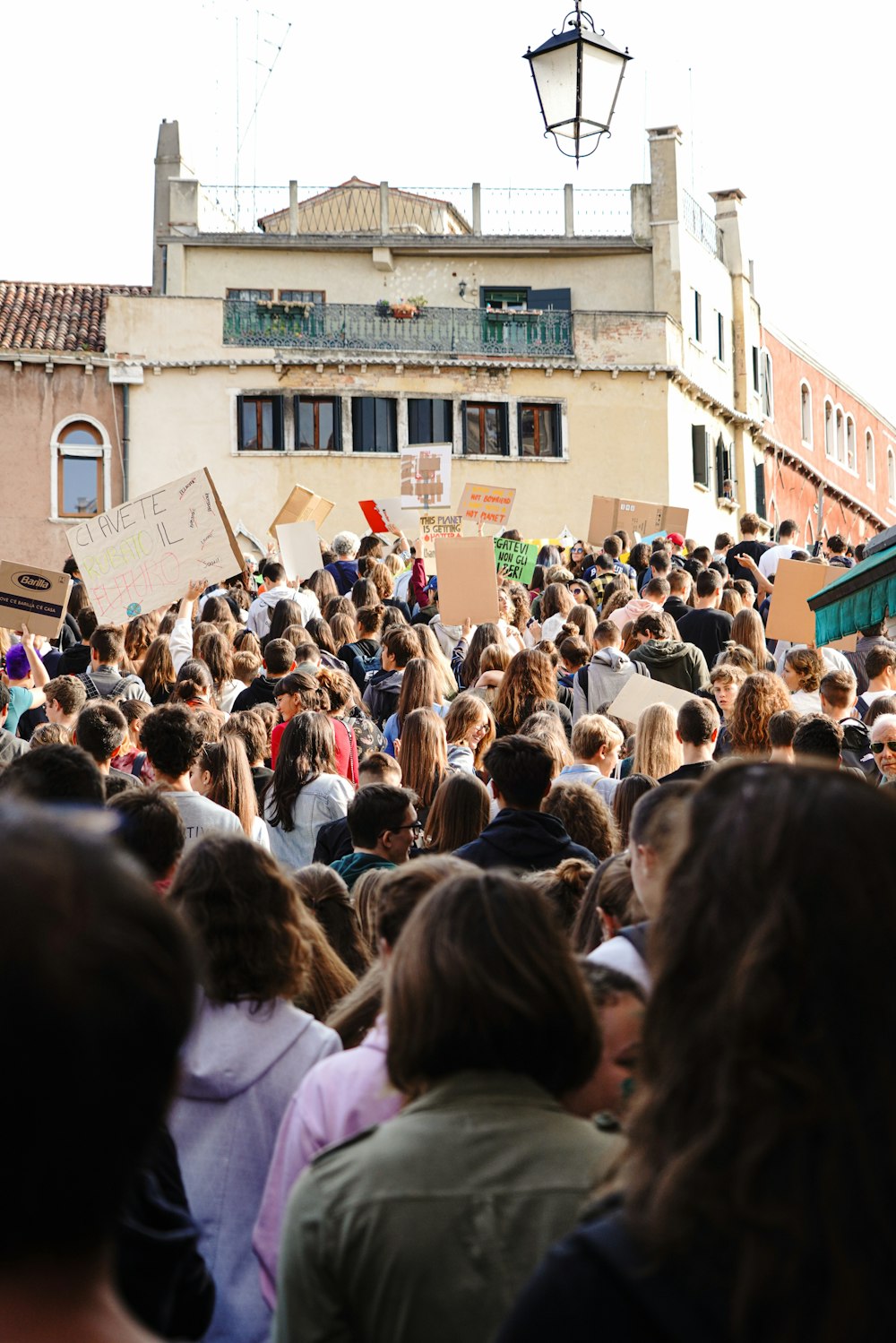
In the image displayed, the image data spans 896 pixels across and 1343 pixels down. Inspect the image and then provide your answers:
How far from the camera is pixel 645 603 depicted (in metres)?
11.8

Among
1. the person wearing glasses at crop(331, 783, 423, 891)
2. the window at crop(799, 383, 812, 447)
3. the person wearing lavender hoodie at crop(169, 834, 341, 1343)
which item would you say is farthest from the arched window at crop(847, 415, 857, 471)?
the person wearing lavender hoodie at crop(169, 834, 341, 1343)

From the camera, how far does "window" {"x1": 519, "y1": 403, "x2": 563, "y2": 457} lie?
40625mm

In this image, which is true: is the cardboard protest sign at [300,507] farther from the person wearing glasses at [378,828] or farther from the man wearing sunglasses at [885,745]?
the person wearing glasses at [378,828]

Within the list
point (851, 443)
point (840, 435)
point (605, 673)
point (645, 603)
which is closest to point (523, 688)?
point (605, 673)

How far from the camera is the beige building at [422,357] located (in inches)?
1545

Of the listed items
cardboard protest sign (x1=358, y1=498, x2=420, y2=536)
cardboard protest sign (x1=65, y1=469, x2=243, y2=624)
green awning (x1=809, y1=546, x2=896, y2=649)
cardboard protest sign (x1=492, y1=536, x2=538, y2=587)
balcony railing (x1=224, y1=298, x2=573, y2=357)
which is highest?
balcony railing (x1=224, y1=298, x2=573, y2=357)

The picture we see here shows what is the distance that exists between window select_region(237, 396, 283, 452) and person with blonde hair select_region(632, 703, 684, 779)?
108 feet

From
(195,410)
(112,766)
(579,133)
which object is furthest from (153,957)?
(195,410)

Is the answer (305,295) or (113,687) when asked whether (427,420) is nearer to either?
(305,295)

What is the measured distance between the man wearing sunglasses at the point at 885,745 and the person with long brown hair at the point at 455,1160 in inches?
199

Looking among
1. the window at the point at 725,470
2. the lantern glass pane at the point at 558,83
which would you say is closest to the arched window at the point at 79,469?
the window at the point at 725,470

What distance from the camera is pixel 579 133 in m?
8.99

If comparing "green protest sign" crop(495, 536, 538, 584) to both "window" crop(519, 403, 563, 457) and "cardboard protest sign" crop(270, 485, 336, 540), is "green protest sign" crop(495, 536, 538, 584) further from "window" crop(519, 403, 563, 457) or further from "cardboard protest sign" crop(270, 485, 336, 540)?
"window" crop(519, 403, 563, 457)

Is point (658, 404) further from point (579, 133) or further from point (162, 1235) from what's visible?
point (162, 1235)
